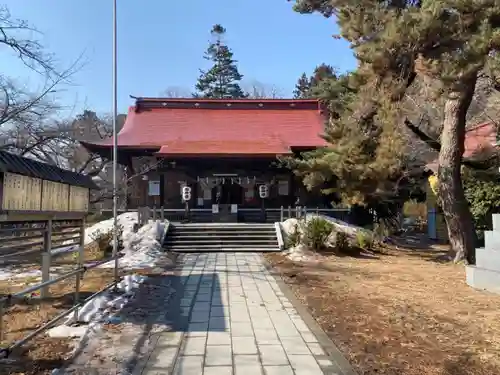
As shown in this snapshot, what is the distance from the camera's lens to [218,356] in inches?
194

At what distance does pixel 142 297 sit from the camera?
26.8ft

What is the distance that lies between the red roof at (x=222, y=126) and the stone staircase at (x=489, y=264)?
45.2 feet

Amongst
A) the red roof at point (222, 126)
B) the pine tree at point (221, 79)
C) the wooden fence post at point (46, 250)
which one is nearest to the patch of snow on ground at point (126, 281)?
the wooden fence post at point (46, 250)

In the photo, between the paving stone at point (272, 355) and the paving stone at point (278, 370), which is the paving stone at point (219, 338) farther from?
the paving stone at point (278, 370)

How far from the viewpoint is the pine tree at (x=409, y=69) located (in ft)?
32.1

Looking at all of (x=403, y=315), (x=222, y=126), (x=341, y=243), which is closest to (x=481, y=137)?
(x=341, y=243)

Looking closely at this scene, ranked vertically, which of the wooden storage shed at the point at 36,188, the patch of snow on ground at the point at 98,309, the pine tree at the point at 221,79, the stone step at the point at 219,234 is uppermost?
the pine tree at the point at 221,79

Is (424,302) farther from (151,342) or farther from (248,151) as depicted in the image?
(248,151)

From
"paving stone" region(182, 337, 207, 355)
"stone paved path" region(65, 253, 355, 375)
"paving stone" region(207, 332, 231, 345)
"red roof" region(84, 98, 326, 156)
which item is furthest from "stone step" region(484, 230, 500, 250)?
"red roof" region(84, 98, 326, 156)

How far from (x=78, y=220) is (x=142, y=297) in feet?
7.84

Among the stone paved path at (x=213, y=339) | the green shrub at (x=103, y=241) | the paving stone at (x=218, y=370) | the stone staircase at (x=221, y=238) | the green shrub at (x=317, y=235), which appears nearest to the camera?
the paving stone at (x=218, y=370)

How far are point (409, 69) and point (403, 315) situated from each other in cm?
723

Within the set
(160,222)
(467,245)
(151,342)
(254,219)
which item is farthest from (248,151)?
(151,342)

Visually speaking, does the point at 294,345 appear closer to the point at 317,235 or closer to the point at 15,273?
the point at 15,273
